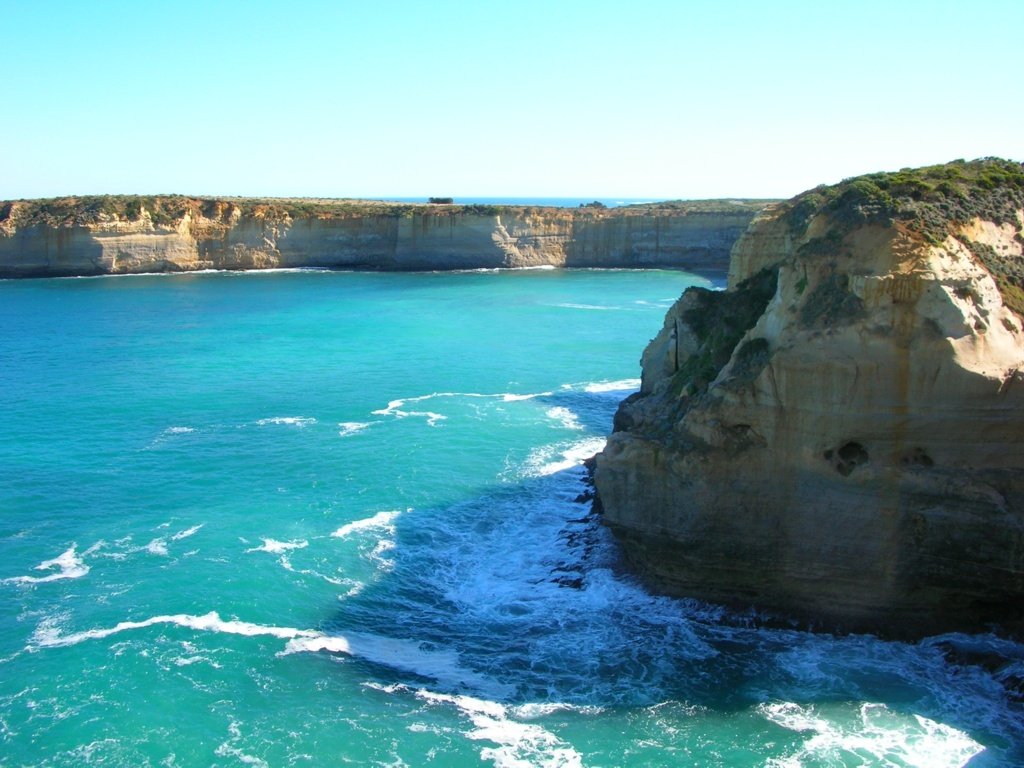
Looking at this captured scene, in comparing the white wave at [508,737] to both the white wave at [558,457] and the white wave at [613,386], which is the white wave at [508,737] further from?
the white wave at [613,386]

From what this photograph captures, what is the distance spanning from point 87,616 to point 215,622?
327cm

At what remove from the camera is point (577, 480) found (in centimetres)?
3347

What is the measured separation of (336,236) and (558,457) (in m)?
69.3

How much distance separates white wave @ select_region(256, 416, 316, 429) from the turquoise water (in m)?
0.20

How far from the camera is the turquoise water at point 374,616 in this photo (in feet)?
62.6

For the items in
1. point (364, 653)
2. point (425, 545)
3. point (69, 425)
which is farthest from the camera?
point (69, 425)

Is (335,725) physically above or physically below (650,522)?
Answer: below

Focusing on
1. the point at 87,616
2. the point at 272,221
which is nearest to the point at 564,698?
the point at 87,616

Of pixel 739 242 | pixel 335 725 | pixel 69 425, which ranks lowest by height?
pixel 335 725

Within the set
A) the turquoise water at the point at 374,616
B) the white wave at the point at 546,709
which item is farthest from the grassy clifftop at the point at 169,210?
the white wave at the point at 546,709

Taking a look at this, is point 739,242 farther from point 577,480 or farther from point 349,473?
point 349,473

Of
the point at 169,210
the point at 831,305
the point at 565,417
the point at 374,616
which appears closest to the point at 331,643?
the point at 374,616

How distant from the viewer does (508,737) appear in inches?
755

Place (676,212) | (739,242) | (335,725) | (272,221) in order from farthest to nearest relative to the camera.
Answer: (676,212) < (272,221) < (739,242) < (335,725)
